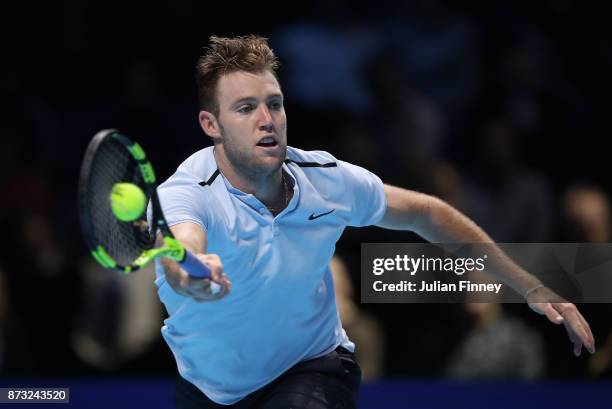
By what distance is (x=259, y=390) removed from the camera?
4.68 m

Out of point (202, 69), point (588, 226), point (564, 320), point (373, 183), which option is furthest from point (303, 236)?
point (588, 226)

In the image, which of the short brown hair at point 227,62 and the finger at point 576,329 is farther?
the finger at point 576,329

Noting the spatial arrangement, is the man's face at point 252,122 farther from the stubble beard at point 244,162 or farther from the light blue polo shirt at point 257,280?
the light blue polo shirt at point 257,280

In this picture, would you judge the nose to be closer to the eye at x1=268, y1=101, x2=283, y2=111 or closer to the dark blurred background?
the eye at x1=268, y1=101, x2=283, y2=111

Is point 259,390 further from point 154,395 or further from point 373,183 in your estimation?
point 154,395

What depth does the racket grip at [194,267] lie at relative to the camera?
12.4ft

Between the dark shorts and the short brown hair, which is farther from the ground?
the short brown hair

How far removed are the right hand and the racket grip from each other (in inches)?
0.5

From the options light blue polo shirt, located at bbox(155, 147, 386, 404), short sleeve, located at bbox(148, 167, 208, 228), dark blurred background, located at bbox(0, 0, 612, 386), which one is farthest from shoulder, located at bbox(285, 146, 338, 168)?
dark blurred background, located at bbox(0, 0, 612, 386)

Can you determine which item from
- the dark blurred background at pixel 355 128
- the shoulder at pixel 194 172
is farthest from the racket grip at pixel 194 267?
the dark blurred background at pixel 355 128

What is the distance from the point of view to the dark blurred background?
7301 millimetres

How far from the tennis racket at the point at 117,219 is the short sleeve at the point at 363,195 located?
36.5 inches

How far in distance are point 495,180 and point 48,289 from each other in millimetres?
3201

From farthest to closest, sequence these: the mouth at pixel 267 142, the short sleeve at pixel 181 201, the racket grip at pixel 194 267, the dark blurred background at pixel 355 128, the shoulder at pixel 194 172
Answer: the dark blurred background at pixel 355 128 → the mouth at pixel 267 142 → the shoulder at pixel 194 172 → the short sleeve at pixel 181 201 → the racket grip at pixel 194 267
